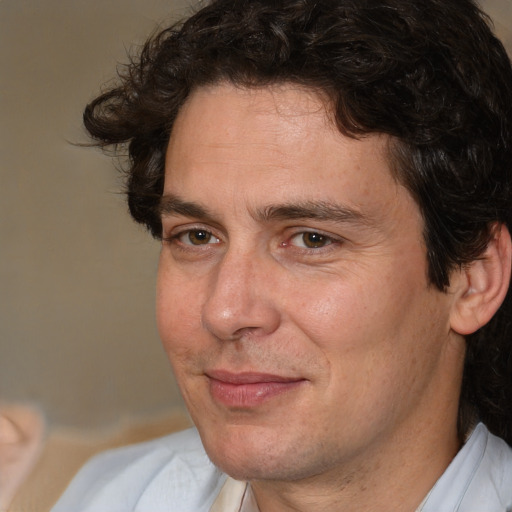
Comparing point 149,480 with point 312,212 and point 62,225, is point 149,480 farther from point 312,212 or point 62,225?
point 312,212

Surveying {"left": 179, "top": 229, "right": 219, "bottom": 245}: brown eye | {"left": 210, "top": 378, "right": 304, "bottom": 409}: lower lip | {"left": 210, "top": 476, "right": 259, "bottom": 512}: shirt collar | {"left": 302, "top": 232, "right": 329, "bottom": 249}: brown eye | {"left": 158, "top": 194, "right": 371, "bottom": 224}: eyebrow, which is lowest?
{"left": 210, "top": 476, "right": 259, "bottom": 512}: shirt collar

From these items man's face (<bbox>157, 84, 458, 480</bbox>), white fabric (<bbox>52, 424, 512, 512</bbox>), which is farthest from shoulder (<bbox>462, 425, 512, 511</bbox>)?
man's face (<bbox>157, 84, 458, 480</bbox>)

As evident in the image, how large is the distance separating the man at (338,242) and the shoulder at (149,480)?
0.35 m

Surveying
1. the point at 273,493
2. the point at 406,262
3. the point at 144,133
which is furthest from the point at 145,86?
the point at 273,493

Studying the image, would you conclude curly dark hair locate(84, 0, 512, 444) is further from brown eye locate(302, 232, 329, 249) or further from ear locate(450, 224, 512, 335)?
brown eye locate(302, 232, 329, 249)

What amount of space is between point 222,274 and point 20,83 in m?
1.32

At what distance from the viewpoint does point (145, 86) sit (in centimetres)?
232

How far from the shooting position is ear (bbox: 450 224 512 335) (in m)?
2.02

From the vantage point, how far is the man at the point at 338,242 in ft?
6.06

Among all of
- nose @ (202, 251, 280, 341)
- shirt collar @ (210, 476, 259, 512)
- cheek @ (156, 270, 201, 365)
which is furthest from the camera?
shirt collar @ (210, 476, 259, 512)

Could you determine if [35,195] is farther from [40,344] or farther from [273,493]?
[273,493]

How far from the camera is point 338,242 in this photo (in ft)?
6.24

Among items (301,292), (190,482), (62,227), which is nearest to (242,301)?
(301,292)

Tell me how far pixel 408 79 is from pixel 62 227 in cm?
134
